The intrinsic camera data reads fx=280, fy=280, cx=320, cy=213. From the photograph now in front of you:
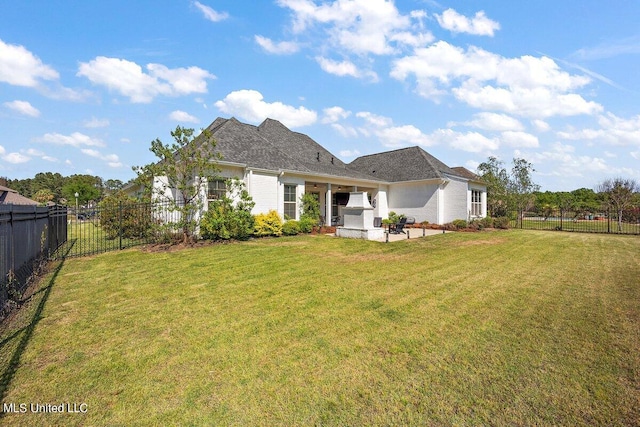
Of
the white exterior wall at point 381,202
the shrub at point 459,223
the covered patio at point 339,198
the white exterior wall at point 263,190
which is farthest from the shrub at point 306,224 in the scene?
the shrub at point 459,223

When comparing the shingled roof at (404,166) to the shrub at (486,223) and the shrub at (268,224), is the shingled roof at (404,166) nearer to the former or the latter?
the shrub at (486,223)

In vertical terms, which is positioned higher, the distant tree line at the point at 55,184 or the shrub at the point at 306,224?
the distant tree line at the point at 55,184

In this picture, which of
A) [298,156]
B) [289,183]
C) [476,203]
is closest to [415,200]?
[476,203]

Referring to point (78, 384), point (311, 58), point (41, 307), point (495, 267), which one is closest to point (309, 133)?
point (311, 58)

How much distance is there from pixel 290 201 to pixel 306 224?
175 cm

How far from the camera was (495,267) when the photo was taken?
796 centimetres

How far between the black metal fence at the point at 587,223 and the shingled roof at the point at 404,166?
8020mm

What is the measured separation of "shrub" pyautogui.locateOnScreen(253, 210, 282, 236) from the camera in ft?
44.4

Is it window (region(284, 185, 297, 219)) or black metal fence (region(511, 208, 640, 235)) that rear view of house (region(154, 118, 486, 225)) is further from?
black metal fence (region(511, 208, 640, 235))

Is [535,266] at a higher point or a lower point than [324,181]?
lower

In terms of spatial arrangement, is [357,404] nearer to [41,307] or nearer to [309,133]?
[41,307]

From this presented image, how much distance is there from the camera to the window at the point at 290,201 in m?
16.0

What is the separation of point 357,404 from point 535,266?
320 inches

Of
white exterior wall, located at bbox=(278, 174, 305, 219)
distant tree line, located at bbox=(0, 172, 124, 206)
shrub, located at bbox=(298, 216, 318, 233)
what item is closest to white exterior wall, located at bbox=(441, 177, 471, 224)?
shrub, located at bbox=(298, 216, 318, 233)
